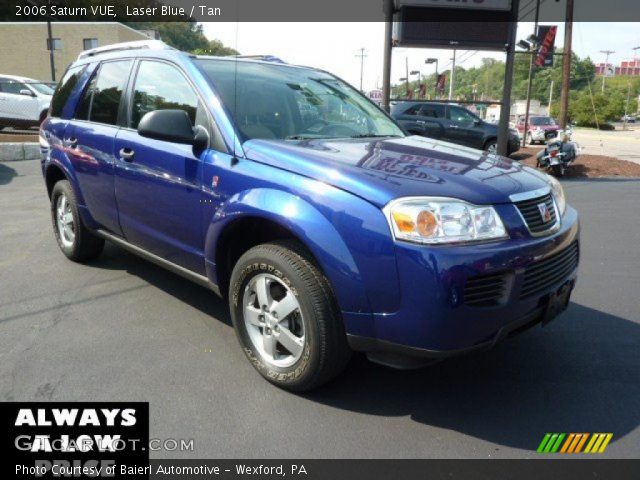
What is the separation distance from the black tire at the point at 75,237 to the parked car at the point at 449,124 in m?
12.1

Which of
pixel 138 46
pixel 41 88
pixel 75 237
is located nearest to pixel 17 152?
pixel 41 88

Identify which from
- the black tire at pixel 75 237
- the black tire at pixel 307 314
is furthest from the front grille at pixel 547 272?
the black tire at pixel 75 237

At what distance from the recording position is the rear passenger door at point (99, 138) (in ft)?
13.7

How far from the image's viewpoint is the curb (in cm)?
1243

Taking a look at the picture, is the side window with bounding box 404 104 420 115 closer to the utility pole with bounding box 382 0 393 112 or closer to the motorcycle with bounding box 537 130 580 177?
the motorcycle with bounding box 537 130 580 177

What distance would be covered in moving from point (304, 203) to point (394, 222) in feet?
1.66

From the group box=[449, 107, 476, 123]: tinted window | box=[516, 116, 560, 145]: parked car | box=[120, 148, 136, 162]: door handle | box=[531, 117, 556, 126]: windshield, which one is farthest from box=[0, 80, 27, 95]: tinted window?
box=[531, 117, 556, 126]: windshield

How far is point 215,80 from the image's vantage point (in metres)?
3.46

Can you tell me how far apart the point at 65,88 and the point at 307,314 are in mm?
3842

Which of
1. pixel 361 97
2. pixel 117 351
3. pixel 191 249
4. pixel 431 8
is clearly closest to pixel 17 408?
pixel 117 351

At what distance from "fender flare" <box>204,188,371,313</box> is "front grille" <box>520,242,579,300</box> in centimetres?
79

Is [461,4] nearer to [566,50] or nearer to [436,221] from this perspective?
[436,221]

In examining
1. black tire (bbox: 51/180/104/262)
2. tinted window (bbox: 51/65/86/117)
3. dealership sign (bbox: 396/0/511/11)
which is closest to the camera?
black tire (bbox: 51/180/104/262)

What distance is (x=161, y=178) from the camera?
3.58 m
